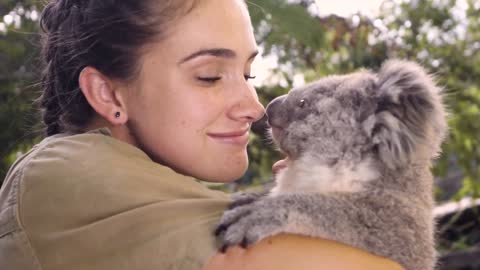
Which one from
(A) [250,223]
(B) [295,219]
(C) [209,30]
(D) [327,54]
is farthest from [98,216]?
(D) [327,54]

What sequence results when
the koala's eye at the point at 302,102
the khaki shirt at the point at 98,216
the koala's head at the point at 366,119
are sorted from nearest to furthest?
1. the khaki shirt at the point at 98,216
2. the koala's head at the point at 366,119
3. the koala's eye at the point at 302,102

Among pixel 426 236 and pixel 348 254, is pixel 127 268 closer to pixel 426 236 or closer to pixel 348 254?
pixel 348 254

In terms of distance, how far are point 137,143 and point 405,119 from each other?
2.16 ft

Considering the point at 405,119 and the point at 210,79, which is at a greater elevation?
the point at 210,79

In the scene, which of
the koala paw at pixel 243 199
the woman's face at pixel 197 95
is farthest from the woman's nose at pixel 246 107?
the koala paw at pixel 243 199

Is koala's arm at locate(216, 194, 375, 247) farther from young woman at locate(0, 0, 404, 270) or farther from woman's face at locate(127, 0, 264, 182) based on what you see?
woman's face at locate(127, 0, 264, 182)

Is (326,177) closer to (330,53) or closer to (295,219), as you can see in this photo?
(295,219)

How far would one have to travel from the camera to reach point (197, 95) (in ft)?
4.73

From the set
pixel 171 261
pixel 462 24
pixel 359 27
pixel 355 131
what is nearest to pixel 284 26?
pixel 355 131

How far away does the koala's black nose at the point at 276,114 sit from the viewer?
1803 mm

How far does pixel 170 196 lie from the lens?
1272mm

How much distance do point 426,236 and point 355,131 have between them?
31cm

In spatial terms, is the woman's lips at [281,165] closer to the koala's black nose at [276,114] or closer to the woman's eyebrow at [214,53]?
the koala's black nose at [276,114]

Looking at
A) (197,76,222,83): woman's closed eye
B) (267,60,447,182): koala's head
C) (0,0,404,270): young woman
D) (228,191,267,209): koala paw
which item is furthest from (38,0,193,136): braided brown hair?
(267,60,447,182): koala's head
